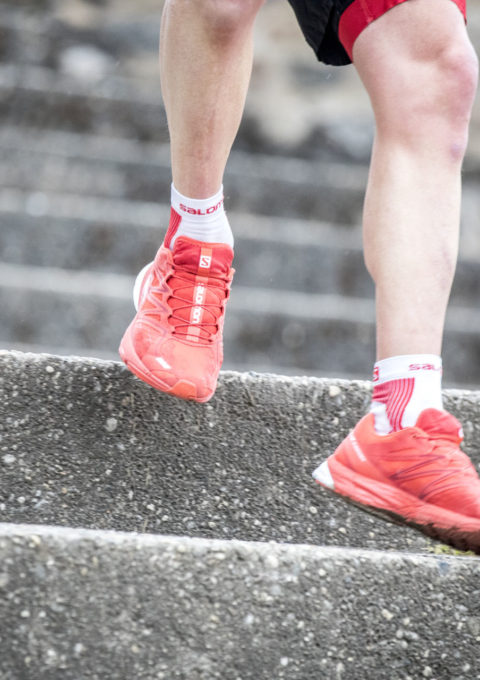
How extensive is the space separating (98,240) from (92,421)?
1.61 metres

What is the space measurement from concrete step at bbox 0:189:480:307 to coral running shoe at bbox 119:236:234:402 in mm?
1497

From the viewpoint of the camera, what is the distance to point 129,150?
131 inches

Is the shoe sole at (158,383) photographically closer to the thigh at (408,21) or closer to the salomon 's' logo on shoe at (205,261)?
the salomon 's' logo on shoe at (205,261)

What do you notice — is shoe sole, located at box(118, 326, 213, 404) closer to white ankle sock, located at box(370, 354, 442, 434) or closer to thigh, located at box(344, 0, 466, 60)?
white ankle sock, located at box(370, 354, 442, 434)

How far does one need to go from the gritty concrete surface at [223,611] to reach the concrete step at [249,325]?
5.19ft

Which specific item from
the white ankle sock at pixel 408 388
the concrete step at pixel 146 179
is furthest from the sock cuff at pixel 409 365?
the concrete step at pixel 146 179

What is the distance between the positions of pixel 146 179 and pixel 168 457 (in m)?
2.07

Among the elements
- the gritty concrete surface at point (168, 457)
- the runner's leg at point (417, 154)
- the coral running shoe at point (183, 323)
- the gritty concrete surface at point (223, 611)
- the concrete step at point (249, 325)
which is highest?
the runner's leg at point (417, 154)

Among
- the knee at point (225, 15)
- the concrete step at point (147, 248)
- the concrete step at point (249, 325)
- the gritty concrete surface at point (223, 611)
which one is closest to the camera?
the gritty concrete surface at point (223, 611)

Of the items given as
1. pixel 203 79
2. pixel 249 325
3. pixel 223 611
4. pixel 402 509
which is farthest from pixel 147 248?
pixel 223 611

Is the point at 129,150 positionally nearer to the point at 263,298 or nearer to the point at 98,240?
the point at 98,240

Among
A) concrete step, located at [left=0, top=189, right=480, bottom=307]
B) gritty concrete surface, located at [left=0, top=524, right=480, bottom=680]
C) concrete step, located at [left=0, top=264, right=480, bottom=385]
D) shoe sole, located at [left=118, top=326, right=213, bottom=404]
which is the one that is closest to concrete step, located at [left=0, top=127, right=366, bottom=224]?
concrete step, located at [left=0, top=189, right=480, bottom=307]

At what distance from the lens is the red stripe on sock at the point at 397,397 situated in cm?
Result: 99

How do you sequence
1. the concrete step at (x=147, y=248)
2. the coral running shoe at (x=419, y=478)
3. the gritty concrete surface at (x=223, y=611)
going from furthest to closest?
the concrete step at (x=147, y=248) < the coral running shoe at (x=419, y=478) < the gritty concrete surface at (x=223, y=611)
